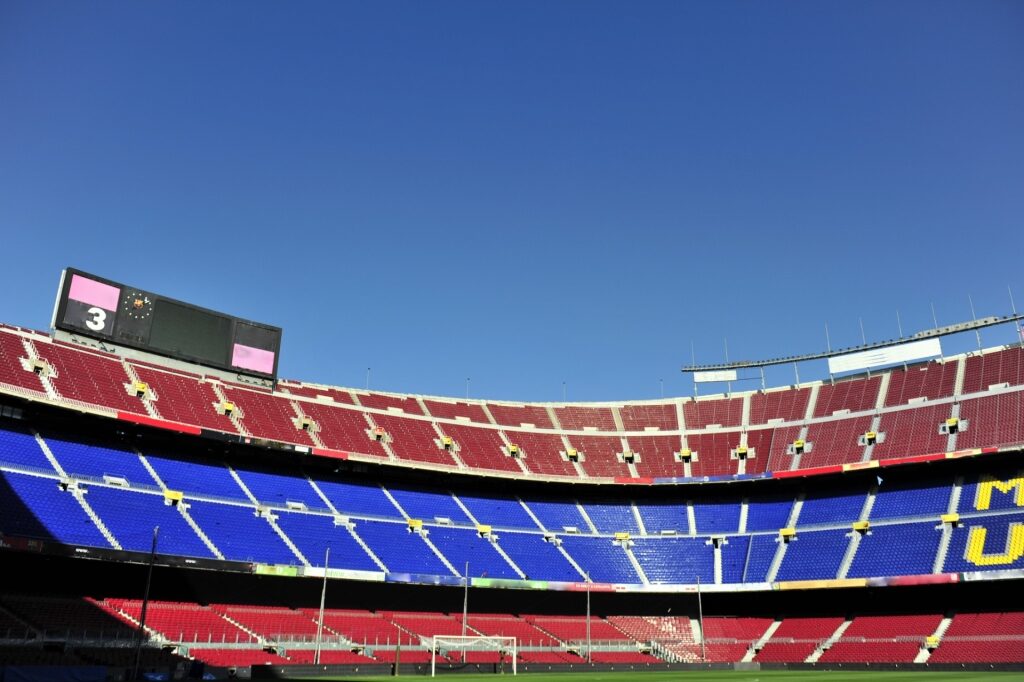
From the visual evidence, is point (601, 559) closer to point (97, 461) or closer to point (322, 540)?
point (322, 540)

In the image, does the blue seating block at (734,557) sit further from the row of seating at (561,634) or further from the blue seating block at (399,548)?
the blue seating block at (399,548)

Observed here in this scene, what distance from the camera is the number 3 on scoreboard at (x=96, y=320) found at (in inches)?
2606

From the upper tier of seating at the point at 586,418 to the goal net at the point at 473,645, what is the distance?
18483mm

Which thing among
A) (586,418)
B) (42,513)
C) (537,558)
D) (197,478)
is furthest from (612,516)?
(42,513)

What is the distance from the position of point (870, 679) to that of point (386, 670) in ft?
101

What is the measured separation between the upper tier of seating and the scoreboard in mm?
1757

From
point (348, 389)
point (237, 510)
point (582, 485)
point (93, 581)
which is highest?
point (348, 389)

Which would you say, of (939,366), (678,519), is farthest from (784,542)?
(939,366)

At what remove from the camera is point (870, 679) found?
4641 centimetres

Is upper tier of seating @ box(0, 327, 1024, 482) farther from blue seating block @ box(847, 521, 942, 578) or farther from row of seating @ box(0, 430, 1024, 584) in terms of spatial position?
blue seating block @ box(847, 521, 942, 578)

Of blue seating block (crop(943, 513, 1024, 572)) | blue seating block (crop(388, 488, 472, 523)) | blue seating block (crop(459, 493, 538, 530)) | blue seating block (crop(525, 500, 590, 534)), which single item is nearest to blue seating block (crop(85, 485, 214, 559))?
blue seating block (crop(388, 488, 472, 523))

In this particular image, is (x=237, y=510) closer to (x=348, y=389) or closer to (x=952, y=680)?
(x=348, y=389)

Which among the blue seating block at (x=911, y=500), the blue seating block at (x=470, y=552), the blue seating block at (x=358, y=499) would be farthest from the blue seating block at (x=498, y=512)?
Result: the blue seating block at (x=911, y=500)

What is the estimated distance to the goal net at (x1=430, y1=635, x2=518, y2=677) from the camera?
191ft
